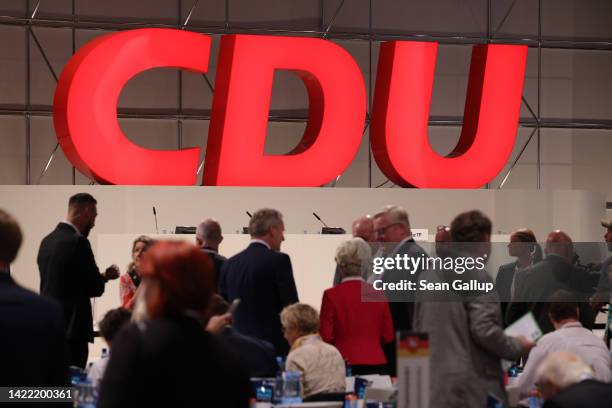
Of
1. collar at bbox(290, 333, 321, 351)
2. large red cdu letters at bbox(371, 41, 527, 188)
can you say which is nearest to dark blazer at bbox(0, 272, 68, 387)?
collar at bbox(290, 333, 321, 351)

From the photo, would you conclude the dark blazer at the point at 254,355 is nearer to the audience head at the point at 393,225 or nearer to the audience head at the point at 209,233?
the audience head at the point at 393,225

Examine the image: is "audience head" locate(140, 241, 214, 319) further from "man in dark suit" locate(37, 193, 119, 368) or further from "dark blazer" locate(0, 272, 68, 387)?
"man in dark suit" locate(37, 193, 119, 368)

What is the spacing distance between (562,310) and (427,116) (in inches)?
278

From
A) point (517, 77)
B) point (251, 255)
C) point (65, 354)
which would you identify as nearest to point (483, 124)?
point (517, 77)

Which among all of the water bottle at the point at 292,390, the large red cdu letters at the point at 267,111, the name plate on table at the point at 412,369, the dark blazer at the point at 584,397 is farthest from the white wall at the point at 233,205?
the name plate on table at the point at 412,369

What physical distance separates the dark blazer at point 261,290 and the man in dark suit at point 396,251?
20.7 inches

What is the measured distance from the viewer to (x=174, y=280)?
2182 millimetres

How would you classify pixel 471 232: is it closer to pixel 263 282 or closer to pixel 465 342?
pixel 465 342

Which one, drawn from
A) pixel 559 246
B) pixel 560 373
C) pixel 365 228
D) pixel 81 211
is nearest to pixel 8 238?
pixel 560 373

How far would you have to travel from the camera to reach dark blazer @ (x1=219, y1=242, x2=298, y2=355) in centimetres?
537

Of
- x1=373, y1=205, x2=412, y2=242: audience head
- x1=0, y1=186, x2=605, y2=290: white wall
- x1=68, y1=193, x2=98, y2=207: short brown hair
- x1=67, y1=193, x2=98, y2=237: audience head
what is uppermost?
x1=0, y1=186, x2=605, y2=290: white wall

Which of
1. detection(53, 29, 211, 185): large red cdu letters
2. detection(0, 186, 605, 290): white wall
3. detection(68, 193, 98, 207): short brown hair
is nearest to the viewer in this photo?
detection(68, 193, 98, 207): short brown hair

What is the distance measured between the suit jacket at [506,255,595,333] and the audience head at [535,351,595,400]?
2.41m

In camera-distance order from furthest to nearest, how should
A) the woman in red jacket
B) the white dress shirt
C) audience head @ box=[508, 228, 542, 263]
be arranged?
audience head @ box=[508, 228, 542, 263], the woman in red jacket, the white dress shirt
